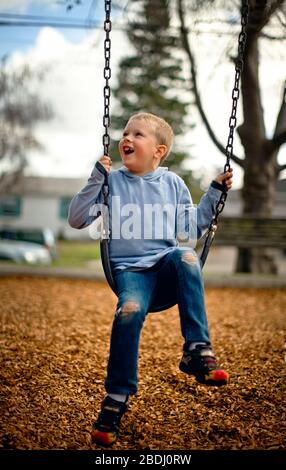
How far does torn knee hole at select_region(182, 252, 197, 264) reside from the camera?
7.39ft

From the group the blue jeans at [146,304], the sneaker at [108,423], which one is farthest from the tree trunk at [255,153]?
the sneaker at [108,423]

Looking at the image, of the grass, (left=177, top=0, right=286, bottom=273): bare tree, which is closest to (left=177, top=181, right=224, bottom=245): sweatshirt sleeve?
(left=177, top=0, right=286, bottom=273): bare tree

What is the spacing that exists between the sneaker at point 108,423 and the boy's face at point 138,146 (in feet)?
3.37

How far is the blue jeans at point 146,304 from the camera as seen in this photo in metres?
2.12

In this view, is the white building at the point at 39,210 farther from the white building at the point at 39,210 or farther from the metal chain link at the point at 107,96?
the metal chain link at the point at 107,96

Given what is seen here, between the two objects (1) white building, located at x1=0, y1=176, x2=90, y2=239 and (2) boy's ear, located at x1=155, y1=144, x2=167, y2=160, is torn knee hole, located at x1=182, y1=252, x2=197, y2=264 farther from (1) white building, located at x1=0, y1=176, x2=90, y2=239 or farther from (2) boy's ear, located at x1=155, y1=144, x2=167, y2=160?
(1) white building, located at x1=0, y1=176, x2=90, y2=239

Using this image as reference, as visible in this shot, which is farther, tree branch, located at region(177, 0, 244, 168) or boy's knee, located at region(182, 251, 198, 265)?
tree branch, located at region(177, 0, 244, 168)

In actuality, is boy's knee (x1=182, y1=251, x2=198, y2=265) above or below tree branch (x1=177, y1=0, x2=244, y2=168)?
below

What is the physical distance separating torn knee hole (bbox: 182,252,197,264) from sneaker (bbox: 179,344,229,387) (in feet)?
1.14

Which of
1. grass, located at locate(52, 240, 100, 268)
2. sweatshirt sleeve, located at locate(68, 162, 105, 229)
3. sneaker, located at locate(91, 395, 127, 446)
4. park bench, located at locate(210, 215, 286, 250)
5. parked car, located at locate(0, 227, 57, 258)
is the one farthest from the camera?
parked car, located at locate(0, 227, 57, 258)

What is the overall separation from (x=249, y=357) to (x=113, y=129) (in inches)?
701

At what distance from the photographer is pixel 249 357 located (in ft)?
11.1

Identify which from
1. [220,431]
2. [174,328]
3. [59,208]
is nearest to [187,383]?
[220,431]
